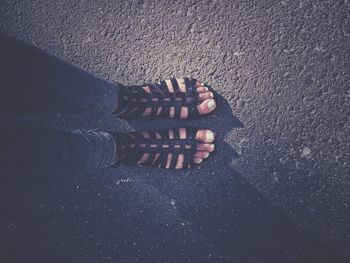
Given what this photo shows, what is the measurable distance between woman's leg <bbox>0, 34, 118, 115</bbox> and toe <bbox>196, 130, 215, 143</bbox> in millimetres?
882

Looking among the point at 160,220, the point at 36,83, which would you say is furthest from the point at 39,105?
the point at 160,220

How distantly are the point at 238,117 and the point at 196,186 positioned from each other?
62cm

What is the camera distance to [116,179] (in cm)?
215

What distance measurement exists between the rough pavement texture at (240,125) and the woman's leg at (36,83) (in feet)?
2.51

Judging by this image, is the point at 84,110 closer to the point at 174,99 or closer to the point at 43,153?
the point at 43,153

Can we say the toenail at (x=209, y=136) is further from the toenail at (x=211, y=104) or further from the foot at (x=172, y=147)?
the toenail at (x=211, y=104)

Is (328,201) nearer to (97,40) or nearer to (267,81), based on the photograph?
(267,81)

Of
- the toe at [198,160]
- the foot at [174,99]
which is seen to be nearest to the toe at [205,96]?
the foot at [174,99]

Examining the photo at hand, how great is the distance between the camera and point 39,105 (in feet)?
4.19

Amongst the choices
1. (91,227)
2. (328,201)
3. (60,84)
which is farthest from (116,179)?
(328,201)

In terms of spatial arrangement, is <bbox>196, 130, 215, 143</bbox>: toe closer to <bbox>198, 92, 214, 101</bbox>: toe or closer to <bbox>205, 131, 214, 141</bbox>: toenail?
<bbox>205, 131, 214, 141</bbox>: toenail

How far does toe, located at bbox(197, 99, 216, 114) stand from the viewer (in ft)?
6.51

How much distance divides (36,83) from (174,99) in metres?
1.02

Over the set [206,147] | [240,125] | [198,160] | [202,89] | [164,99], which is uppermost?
[202,89]
